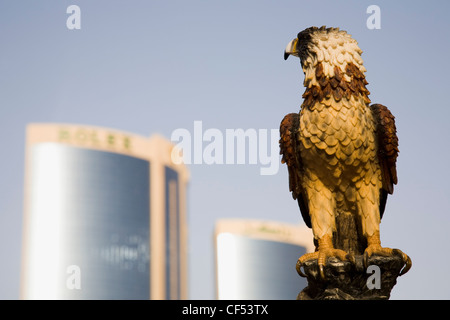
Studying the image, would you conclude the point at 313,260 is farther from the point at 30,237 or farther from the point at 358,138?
the point at 30,237

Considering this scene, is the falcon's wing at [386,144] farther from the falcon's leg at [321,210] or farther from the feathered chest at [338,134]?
the falcon's leg at [321,210]

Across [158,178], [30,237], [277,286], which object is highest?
[158,178]

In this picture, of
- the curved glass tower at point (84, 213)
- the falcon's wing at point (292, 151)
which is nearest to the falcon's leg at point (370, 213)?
the falcon's wing at point (292, 151)

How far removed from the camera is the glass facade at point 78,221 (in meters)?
82.9

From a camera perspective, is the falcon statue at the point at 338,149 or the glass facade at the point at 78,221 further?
the glass facade at the point at 78,221

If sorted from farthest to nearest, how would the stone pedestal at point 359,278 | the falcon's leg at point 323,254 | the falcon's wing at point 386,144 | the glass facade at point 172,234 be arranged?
1. the glass facade at point 172,234
2. the falcon's wing at point 386,144
3. the falcon's leg at point 323,254
4. the stone pedestal at point 359,278

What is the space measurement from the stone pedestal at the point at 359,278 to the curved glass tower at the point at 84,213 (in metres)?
74.4

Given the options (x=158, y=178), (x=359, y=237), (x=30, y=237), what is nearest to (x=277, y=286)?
(x=158, y=178)

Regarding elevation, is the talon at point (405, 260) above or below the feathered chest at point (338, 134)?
below

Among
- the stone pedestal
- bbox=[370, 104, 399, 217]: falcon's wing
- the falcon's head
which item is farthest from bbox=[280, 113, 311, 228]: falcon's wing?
the stone pedestal

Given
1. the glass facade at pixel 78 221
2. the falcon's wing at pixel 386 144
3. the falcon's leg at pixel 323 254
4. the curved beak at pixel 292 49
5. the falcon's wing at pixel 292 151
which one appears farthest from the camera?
the glass facade at pixel 78 221
